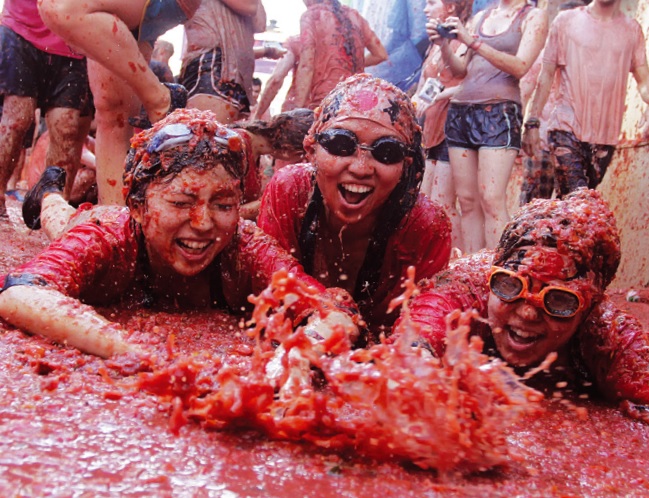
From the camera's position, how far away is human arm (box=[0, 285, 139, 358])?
8.08ft

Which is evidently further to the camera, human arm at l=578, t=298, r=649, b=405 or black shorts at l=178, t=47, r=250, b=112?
black shorts at l=178, t=47, r=250, b=112

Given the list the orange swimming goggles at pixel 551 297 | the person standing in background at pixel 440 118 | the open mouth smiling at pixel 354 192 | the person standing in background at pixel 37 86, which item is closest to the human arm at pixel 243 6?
the person standing in background at pixel 37 86

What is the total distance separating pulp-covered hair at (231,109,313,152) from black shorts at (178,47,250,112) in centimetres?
33

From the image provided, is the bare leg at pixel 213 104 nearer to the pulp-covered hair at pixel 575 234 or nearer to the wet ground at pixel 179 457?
the pulp-covered hair at pixel 575 234

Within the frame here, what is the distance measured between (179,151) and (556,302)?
66.9 inches

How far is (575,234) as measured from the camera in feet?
8.86

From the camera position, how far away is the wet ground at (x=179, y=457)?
1492 millimetres

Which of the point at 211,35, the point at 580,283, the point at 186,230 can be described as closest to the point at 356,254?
the point at 186,230

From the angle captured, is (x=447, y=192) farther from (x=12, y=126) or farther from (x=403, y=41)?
(x=403, y=41)

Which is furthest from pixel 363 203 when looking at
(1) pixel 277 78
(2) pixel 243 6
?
(1) pixel 277 78

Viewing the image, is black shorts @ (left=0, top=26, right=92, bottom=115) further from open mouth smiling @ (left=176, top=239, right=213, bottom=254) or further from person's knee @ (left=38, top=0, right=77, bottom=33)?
open mouth smiling @ (left=176, top=239, right=213, bottom=254)

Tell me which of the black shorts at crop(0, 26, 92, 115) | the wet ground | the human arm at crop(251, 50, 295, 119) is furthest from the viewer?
the human arm at crop(251, 50, 295, 119)

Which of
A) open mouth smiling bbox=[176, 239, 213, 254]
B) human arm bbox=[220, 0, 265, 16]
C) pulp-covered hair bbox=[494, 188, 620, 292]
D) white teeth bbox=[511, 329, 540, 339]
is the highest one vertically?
human arm bbox=[220, 0, 265, 16]

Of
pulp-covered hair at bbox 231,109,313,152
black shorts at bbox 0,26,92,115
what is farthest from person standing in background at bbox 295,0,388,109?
black shorts at bbox 0,26,92,115
